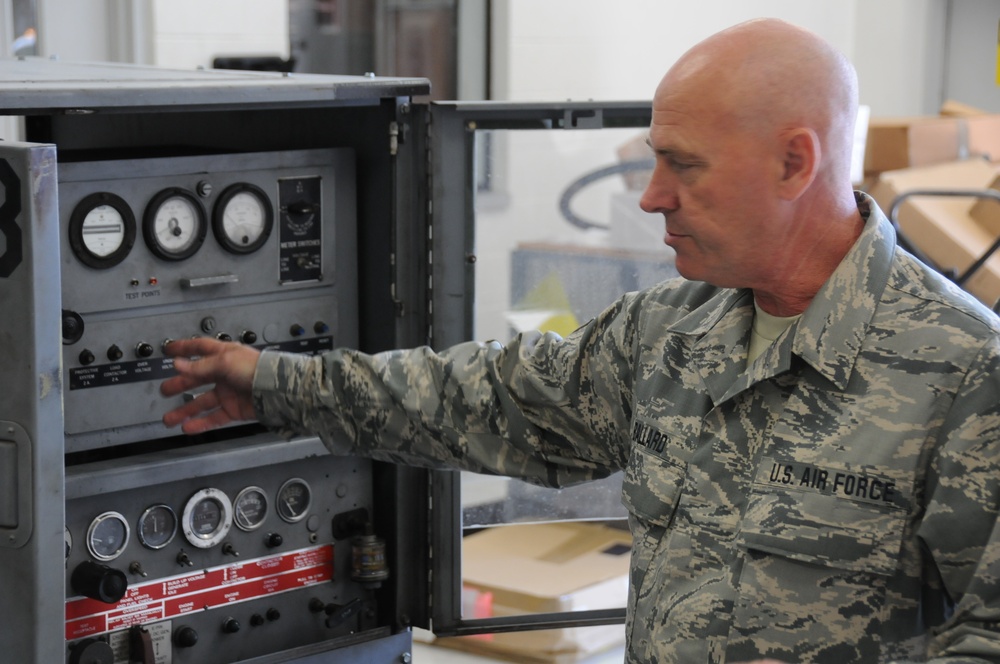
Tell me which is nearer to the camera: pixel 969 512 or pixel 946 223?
pixel 969 512

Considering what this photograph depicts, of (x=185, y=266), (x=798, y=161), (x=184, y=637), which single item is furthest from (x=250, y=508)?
(x=798, y=161)

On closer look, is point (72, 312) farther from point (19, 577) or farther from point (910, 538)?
point (910, 538)

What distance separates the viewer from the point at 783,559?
1209 mm

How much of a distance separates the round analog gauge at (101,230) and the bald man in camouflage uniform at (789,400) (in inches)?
20.9

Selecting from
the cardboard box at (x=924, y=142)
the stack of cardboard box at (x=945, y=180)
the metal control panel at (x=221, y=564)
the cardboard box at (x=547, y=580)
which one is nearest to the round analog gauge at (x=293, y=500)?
the metal control panel at (x=221, y=564)

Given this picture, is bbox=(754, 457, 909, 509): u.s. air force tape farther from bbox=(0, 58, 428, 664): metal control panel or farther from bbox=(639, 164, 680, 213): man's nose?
bbox=(0, 58, 428, 664): metal control panel

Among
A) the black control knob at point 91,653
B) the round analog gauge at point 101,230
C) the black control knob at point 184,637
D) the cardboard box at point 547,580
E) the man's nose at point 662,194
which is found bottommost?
the cardboard box at point 547,580

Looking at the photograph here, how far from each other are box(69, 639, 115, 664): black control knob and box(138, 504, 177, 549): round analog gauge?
13 cm

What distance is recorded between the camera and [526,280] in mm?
1923

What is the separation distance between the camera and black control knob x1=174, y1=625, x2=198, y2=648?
1.53 meters

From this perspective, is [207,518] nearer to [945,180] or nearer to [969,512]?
[969,512]

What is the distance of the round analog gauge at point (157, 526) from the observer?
4.93 ft

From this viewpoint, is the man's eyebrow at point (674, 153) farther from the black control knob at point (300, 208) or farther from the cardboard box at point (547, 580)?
the cardboard box at point (547, 580)

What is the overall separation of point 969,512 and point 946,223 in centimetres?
264
